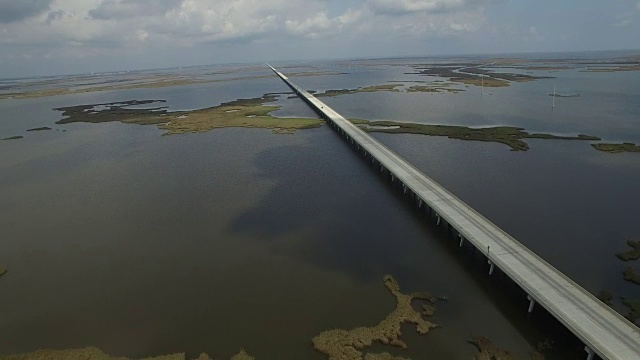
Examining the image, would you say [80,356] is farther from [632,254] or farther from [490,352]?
[632,254]

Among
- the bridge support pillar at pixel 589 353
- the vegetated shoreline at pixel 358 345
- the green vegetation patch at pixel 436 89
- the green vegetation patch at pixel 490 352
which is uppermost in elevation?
the green vegetation patch at pixel 436 89

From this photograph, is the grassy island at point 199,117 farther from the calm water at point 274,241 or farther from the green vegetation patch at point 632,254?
the green vegetation patch at point 632,254

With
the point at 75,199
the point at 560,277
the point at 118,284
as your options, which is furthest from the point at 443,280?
the point at 75,199

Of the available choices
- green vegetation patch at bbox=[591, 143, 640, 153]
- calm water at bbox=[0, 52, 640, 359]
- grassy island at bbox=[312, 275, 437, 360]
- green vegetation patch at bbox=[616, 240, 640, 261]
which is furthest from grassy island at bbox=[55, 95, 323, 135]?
green vegetation patch at bbox=[616, 240, 640, 261]

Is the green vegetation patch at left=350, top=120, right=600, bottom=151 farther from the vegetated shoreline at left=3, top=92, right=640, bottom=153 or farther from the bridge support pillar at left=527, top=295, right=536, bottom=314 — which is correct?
the bridge support pillar at left=527, top=295, right=536, bottom=314

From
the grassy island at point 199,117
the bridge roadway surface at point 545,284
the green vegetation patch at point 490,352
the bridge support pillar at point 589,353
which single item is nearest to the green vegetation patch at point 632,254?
the bridge roadway surface at point 545,284

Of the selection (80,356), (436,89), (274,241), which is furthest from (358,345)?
(436,89)

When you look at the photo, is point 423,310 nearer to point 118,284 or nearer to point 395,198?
point 395,198

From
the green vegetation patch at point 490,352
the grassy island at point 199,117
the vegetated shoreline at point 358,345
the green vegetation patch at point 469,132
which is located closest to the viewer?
the green vegetation patch at point 490,352
